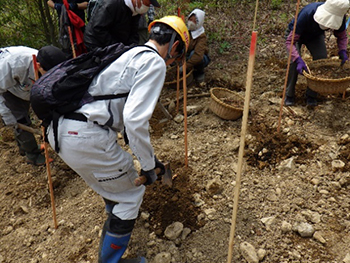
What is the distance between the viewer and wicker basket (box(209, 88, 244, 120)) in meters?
3.97

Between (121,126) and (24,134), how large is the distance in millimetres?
2107

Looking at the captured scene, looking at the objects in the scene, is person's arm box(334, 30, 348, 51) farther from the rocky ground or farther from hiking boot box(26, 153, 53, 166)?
hiking boot box(26, 153, 53, 166)

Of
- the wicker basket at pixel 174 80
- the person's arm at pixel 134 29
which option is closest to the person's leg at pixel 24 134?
the person's arm at pixel 134 29

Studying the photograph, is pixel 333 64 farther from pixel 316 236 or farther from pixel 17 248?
pixel 17 248

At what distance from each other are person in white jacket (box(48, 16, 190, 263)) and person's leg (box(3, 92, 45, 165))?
5.69ft

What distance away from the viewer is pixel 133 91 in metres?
1.77

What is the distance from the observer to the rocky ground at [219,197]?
2.60 meters

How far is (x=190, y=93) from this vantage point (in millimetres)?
5016

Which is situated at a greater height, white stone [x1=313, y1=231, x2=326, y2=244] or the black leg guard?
the black leg guard

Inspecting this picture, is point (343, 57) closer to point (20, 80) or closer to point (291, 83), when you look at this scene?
point (291, 83)

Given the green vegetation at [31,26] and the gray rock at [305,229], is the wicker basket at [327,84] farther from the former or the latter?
the green vegetation at [31,26]

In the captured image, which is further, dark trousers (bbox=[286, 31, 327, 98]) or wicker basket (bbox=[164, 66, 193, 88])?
wicker basket (bbox=[164, 66, 193, 88])

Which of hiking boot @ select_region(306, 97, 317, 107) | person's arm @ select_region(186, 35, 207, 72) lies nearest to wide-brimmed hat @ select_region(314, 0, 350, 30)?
hiking boot @ select_region(306, 97, 317, 107)

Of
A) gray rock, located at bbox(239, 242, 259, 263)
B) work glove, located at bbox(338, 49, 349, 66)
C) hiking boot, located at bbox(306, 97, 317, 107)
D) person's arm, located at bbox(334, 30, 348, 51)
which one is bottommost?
gray rock, located at bbox(239, 242, 259, 263)
